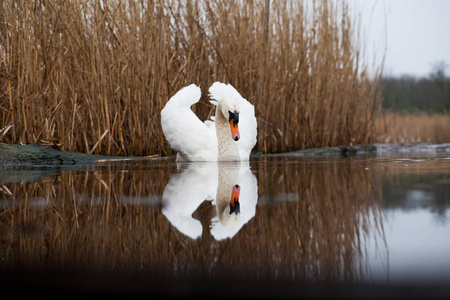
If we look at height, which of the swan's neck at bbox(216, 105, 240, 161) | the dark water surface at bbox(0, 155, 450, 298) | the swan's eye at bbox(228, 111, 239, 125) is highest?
the swan's eye at bbox(228, 111, 239, 125)

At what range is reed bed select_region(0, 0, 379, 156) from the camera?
662 cm

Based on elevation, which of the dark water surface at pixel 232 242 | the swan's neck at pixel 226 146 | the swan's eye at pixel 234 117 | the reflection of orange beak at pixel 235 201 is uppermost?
the swan's eye at pixel 234 117

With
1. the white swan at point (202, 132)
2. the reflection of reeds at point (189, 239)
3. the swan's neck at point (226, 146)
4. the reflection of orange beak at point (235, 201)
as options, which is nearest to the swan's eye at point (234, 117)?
the white swan at point (202, 132)

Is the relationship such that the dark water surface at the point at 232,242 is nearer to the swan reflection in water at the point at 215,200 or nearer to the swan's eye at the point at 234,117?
the swan reflection in water at the point at 215,200

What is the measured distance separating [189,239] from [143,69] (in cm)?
554

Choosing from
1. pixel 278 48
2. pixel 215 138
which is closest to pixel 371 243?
pixel 215 138

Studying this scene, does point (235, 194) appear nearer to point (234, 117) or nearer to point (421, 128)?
point (234, 117)

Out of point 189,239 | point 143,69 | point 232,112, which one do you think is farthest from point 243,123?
point 189,239

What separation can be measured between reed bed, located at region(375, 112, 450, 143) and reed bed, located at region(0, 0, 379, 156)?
569 centimetres

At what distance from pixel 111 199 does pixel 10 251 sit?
1.17m

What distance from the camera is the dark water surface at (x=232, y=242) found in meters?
1.17

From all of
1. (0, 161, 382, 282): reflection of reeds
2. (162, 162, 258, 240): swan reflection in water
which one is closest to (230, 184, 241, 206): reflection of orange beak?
(162, 162, 258, 240): swan reflection in water

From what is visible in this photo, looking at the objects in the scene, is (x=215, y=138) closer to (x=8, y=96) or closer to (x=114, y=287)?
(x=8, y=96)

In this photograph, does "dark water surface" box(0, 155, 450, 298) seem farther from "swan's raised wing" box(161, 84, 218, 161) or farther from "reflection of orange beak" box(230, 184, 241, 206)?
"swan's raised wing" box(161, 84, 218, 161)
